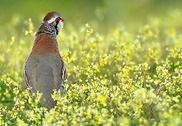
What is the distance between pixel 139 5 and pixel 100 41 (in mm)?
12987

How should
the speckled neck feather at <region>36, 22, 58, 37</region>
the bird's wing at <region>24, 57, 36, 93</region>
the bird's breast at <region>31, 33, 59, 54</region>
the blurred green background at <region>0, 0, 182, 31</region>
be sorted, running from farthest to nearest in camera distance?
the blurred green background at <region>0, 0, 182, 31</region>, the speckled neck feather at <region>36, 22, 58, 37</region>, the bird's breast at <region>31, 33, 59, 54</region>, the bird's wing at <region>24, 57, 36, 93</region>

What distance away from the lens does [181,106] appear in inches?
416

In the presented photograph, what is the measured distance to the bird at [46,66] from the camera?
11680 millimetres

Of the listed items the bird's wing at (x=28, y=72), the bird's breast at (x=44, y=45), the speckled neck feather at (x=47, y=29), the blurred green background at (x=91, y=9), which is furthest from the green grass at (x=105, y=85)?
the blurred green background at (x=91, y=9)

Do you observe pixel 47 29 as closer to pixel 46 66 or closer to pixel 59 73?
pixel 46 66

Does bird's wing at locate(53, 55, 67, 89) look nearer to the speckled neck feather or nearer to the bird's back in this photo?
the bird's back

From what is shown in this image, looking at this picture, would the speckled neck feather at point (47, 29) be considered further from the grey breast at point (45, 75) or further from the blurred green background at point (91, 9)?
the blurred green background at point (91, 9)

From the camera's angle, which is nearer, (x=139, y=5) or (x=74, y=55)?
(x=74, y=55)

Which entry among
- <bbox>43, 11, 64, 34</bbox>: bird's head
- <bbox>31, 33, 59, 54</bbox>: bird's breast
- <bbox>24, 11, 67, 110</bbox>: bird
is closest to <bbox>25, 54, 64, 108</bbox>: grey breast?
<bbox>24, 11, 67, 110</bbox>: bird

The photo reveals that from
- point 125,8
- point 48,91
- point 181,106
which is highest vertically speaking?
point 125,8

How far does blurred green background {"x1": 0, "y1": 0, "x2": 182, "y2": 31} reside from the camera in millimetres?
23844

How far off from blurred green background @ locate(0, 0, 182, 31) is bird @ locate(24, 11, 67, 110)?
9.98 meters

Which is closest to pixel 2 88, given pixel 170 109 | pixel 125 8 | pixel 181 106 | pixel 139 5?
pixel 181 106

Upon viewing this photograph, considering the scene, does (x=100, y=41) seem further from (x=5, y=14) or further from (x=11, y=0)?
(x=11, y=0)
